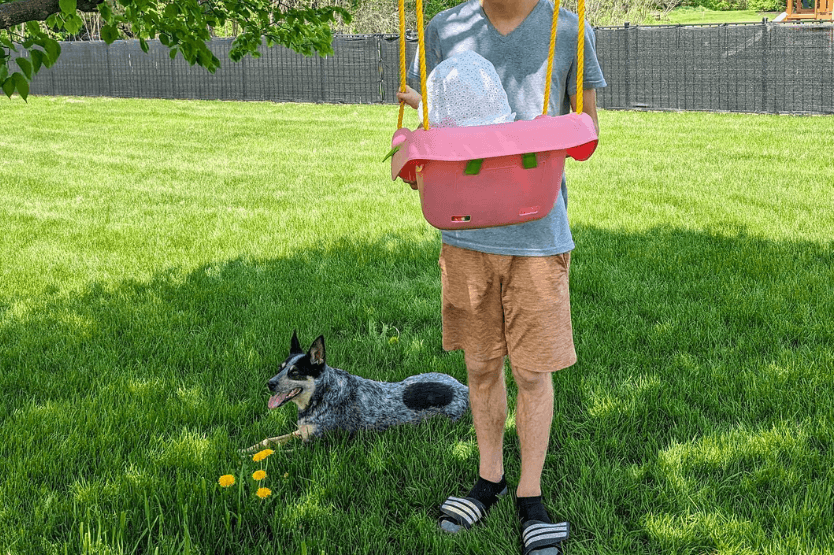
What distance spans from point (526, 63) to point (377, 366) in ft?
6.91

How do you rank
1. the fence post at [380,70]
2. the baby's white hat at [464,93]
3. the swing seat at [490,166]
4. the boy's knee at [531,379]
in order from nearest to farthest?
the swing seat at [490,166]
the baby's white hat at [464,93]
the boy's knee at [531,379]
the fence post at [380,70]

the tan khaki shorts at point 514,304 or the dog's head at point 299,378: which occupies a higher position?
the tan khaki shorts at point 514,304

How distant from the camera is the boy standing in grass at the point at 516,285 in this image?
7.54 feet

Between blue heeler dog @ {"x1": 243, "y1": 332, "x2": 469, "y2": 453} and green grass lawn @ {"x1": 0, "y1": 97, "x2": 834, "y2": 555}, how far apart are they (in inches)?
3.3

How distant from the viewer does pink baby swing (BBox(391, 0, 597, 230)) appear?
5.84ft

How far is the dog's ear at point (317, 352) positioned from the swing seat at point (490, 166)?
1262 millimetres

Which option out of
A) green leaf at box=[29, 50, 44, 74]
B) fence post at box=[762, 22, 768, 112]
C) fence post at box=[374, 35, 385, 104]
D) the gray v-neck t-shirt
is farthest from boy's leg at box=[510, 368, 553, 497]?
fence post at box=[374, 35, 385, 104]

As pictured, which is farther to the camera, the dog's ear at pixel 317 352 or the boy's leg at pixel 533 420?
the dog's ear at pixel 317 352

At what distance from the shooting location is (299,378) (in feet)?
10.1

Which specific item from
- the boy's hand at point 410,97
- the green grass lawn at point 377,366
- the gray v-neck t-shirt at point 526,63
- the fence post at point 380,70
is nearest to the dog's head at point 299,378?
the green grass lawn at point 377,366

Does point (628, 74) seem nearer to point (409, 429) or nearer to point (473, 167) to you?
point (409, 429)

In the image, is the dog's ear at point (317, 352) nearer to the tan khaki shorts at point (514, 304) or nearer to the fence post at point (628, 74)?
the tan khaki shorts at point (514, 304)

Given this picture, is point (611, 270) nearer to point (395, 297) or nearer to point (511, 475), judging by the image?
point (395, 297)

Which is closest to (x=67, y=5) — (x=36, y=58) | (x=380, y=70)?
(x=36, y=58)
